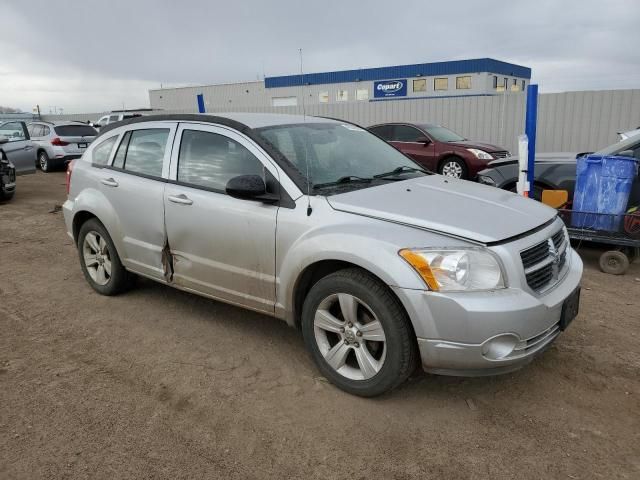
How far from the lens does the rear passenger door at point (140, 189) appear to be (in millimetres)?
4223

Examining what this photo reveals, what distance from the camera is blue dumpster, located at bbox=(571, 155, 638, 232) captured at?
5.62 m

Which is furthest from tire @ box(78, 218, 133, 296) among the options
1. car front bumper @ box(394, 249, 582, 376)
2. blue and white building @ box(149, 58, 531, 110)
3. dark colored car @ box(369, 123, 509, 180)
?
blue and white building @ box(149, 58, 531, 110)

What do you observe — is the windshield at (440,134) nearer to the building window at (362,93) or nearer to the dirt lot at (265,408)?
the dirt lot at (265,408)

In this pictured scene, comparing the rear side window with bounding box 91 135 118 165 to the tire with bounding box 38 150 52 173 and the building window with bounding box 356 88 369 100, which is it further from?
the building window with bounding box 356 88 369 100

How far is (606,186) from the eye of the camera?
5.71 m

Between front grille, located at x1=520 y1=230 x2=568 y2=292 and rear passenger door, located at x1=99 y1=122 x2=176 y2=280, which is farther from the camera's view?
rear passenger door, located at x1=99 y1=122 x2=176 y2=280

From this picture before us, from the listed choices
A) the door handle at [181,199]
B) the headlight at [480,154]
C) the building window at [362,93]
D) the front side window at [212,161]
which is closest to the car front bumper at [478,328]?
the front side window at [212,161]

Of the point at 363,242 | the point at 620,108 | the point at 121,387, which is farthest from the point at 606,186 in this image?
the point at 620,108

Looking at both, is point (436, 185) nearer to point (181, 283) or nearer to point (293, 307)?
point (293, 307)

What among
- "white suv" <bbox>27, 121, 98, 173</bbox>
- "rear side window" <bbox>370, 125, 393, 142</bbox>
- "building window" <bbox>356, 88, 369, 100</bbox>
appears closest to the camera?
"rear side window" <bbox>370, 125, 393, 142</bbox>

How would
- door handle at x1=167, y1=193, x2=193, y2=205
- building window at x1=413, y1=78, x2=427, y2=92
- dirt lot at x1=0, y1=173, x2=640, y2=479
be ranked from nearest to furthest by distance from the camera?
dirt lot at x1=0, y1=173, x2=640, y2=479 → door handle at x1=167, y1=193, x2=193, y2=205 → building window at x1=413, y1=78, x2=427, y2=92

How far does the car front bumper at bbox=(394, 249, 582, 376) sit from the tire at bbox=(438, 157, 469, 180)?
9.39 meters

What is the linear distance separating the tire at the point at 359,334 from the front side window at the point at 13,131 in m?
11.4

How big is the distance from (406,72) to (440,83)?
317 centimetres
